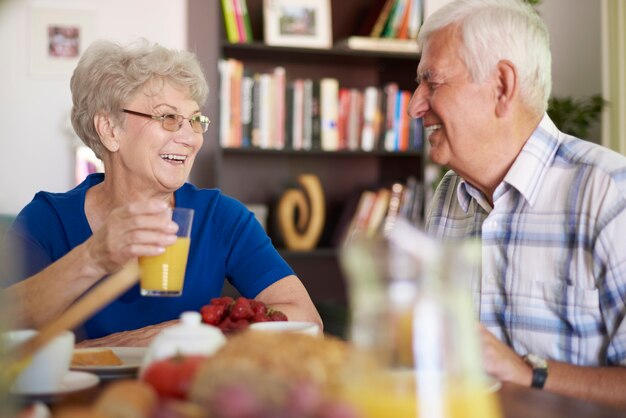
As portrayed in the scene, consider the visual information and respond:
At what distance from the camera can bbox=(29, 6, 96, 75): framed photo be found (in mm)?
3648

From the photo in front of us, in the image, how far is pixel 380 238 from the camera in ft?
2.41

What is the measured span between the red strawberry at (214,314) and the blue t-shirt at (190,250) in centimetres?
39

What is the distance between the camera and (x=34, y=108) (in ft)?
12.0

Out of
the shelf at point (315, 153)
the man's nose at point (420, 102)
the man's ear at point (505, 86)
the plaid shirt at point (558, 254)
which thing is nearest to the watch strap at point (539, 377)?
the plaid shirt at point (558, 254)

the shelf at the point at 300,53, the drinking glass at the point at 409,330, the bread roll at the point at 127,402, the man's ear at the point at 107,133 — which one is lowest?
the bread roll at the point at 127,402

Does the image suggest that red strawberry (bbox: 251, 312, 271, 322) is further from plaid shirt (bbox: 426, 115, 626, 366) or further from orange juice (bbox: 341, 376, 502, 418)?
orange juice (bbox: 341, 376, 502, 418)

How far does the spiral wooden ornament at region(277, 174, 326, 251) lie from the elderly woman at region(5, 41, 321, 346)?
1.71 meters

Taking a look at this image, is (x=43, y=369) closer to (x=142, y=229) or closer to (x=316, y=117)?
(x=142, y=229)

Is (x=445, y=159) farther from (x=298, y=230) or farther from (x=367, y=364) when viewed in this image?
(x=298, y=230)

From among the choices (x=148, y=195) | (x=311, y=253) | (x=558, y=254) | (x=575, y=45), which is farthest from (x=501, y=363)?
(x=575, y=45)

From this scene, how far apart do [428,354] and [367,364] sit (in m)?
0.05

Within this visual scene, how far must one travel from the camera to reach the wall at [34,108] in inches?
143

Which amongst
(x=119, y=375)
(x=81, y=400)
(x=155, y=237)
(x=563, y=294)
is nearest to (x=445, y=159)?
(x=563, y=294)

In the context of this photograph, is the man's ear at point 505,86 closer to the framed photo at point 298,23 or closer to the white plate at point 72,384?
the white plate at point 72,384
